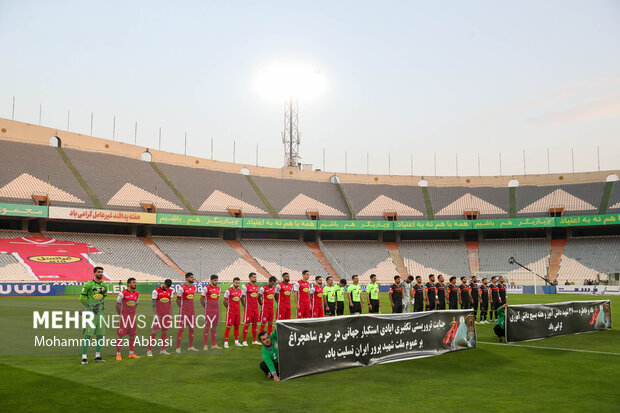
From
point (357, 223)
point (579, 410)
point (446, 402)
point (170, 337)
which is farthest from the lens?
point (357, 223)

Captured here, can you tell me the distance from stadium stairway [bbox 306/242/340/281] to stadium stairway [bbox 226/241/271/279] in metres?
7.12

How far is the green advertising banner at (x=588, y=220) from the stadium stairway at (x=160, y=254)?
39810 mm

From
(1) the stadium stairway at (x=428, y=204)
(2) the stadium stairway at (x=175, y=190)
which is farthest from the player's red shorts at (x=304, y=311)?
(1) the stadium stairway at (x=428, y=204)

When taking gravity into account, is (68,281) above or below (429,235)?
below

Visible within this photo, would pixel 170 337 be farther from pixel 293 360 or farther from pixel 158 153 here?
pixel 158 153

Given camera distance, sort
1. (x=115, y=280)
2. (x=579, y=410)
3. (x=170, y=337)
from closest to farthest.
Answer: (x=579, y=410) → (x=170, y=337) → (x=115, y=280)

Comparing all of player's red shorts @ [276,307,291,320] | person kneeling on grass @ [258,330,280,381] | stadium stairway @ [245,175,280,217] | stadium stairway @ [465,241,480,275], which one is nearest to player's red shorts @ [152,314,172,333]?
person kneeling on grass @ [258,330,280,381]

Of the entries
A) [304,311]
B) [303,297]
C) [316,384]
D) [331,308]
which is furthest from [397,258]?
[316,384]

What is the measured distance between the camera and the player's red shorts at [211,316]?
45.4 ft

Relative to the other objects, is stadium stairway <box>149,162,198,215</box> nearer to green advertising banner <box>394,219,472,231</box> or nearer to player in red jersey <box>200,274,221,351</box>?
green advertising banner <box>394,219,472,231</box>

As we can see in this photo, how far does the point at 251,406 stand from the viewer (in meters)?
8.20

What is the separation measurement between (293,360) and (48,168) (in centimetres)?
4804

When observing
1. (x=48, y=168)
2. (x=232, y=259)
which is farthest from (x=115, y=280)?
(x=48, y=168)

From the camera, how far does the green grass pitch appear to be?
27.2ft
